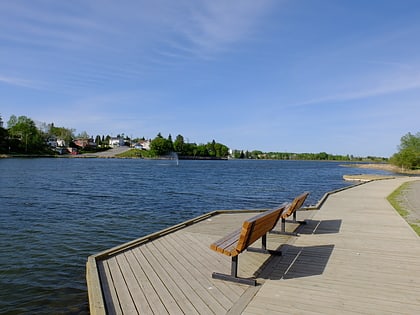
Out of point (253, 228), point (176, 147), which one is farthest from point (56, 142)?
point (253, 228)

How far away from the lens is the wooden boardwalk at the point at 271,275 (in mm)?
4422

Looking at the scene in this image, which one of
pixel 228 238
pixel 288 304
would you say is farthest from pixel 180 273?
pixel 288 304

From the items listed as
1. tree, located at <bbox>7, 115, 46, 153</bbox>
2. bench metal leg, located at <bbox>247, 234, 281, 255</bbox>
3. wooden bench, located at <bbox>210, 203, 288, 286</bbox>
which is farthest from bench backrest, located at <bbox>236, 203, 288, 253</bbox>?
tree, located at <bbox>7, 115, 46, 153</bbox>

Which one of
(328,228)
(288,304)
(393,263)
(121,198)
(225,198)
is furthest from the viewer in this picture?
(225,198)

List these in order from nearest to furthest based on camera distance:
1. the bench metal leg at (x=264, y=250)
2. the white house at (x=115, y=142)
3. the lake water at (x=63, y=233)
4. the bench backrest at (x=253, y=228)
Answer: the bench backrest at (x=253, y=228) → the lake water at (x=63, y=233) → the bench metal leg at (x=264, y=250) → the white house at (x=115, y=142)

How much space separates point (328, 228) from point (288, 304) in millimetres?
5623

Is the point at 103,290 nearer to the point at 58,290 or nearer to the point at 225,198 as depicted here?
the point at 58,290

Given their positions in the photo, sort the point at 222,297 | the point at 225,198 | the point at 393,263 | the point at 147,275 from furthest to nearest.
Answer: the point at 225,198 → the point at 393,263 → the point at 147,275 → the point at 222,297

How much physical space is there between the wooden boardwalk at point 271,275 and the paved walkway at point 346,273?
0.01 metres

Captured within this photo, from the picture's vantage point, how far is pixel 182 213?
1612 centimetres

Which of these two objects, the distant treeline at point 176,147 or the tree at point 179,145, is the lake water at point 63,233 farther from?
the tree at point 179,145

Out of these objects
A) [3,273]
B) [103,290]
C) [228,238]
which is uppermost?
[228,238]

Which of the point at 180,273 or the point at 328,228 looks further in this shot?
the point at 328,228

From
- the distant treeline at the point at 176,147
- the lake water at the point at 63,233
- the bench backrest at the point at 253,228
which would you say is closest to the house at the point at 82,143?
the distant treeline at the point at 176,147
